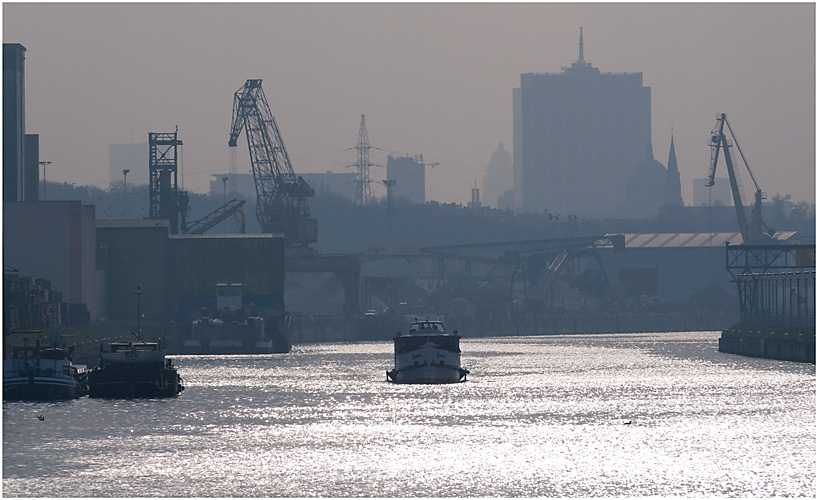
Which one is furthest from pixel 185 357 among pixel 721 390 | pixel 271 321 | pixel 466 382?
pixel 721 390

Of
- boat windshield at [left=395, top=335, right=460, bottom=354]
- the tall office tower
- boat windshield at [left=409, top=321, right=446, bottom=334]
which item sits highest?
the tall office tower

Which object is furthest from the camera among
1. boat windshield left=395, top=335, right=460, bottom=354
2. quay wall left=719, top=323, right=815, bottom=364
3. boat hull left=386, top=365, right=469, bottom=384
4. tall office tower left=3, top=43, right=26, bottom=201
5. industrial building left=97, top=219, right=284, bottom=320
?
industrial building left=97, top=219, right=284, bottom=320

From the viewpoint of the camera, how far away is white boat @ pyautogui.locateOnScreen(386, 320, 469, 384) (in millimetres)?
108812

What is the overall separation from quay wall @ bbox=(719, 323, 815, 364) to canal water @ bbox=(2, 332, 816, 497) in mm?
24448

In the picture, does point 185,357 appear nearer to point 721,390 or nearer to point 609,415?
point 721,390

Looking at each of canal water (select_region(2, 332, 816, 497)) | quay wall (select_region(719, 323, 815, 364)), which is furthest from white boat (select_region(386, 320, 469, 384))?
quay wall (select_region(719, 323, 815, 364))

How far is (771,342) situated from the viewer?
153 m

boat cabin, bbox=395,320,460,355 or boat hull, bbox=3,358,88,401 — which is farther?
boat cabin, bbox=395,320,460,355

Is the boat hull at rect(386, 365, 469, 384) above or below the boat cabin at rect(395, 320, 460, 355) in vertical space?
below

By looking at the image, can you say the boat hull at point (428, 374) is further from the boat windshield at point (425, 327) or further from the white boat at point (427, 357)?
the boat windshield at point (425, 327)

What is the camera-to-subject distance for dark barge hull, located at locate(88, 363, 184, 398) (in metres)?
96.3

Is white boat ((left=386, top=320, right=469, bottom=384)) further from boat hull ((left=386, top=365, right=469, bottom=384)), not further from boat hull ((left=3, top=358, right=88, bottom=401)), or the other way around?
boat hull ((left=3, top=358, right=88, bottom=401))

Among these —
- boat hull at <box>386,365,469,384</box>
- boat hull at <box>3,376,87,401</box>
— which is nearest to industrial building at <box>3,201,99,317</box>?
boat hull at <box>386,365,469,384</box>

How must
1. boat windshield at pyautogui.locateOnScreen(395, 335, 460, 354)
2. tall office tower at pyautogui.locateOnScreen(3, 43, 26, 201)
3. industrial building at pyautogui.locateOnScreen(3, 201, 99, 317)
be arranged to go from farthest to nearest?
tall office tower at pyautogui.locateOnScreen(3, 43, 26, 201) < industrial building at pyautogui.locateOnScreen(3, 201, 99, 317) < boat windshield at pyautogui.locateOnScreen(395, 335, 460, 354)
